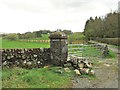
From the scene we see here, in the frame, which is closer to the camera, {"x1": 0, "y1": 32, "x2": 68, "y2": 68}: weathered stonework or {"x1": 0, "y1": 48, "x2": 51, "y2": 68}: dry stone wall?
{"x1": 0, "y1": 48, "x2": 51, "y2": 68}: dry stone wall

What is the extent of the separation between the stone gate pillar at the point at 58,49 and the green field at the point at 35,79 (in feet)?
4.85

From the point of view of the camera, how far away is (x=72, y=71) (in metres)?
9.38

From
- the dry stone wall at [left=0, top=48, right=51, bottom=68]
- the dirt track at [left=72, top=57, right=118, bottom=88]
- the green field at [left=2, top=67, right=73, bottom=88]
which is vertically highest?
the dry stone wall at [left=0, top=48, right=51, bottom=68]

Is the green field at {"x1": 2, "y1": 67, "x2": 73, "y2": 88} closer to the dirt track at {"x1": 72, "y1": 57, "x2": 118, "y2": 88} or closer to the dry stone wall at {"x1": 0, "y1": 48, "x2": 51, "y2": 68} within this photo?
the dirt track at {"x1": 72, "y1": 57, "x2": 118, "y2": 88}

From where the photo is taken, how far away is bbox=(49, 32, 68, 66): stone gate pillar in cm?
1034

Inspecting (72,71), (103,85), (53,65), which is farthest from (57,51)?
(103,85)

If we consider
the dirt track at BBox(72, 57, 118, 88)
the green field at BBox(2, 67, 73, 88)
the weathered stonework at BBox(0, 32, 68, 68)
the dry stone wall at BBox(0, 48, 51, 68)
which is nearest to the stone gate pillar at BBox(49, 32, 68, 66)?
the weathered stonework at BBox(0, 32, 68, 68)

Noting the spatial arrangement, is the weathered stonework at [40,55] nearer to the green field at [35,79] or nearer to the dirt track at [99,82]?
the green field at [35,79]

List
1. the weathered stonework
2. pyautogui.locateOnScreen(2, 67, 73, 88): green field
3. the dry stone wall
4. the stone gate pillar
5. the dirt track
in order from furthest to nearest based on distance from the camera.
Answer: the stone gate pillar → the weathered stonework → the dry stone wall → the dirt track → pyautogui.locateOnScreen(2, 67, 73, 88): green field

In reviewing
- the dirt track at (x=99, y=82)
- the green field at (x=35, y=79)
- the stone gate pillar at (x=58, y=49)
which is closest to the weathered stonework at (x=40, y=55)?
the stone gate pillar at (x=58, y=49)

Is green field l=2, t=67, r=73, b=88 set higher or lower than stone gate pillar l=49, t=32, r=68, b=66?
lower

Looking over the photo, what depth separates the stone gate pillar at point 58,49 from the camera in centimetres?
1034

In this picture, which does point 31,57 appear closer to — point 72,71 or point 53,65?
point 53,65

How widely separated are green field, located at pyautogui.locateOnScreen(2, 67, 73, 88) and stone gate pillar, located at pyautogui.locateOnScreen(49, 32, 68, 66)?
1.48 meters
